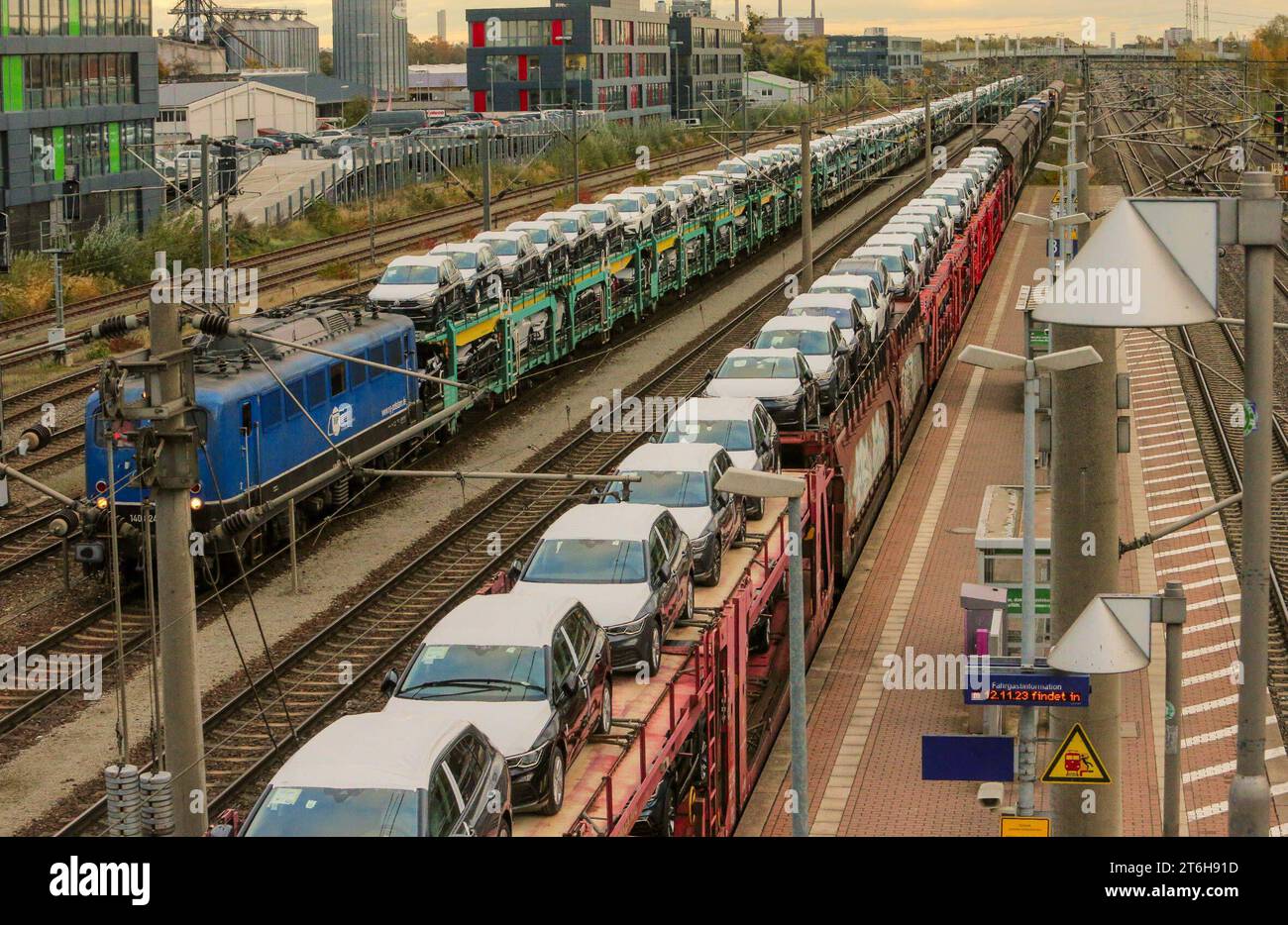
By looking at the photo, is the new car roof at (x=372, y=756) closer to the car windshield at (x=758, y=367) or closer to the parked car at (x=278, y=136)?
the car windshield at (x=758, y=367)

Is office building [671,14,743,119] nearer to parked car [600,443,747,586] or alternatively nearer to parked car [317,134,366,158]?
parked car [317,134,366,158]

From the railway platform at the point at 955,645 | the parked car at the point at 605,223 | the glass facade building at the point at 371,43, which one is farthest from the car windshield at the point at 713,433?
the glass facade building at the point at 371,43

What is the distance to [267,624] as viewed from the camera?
22719mm

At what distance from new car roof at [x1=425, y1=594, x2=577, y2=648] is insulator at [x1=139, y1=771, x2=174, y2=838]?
3.67 m

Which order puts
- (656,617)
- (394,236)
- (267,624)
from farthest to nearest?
(394,236), (267,624), (656,617)

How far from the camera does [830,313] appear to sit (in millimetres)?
33219

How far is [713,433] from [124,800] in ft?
44.8

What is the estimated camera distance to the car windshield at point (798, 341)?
30.5 m

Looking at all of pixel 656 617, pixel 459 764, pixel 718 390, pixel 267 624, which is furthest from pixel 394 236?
pixel 459 764

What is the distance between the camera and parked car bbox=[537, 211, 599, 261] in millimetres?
44938

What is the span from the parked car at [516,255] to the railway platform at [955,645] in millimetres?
9468

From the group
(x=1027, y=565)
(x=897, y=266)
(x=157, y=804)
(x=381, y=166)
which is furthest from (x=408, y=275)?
(x=381, y=166)
